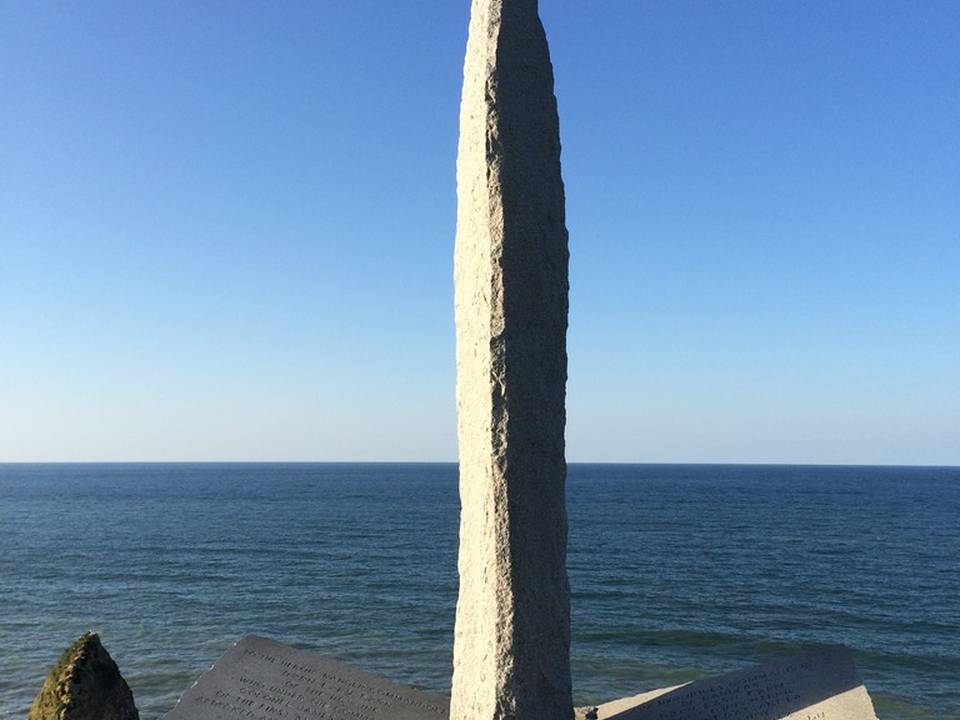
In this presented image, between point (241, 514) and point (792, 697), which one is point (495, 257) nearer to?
point (792, 697)

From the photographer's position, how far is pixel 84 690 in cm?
537

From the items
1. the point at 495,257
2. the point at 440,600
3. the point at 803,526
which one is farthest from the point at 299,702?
the point at 803,526

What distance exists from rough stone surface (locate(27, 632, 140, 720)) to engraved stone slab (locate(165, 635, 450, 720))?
647 millimetres

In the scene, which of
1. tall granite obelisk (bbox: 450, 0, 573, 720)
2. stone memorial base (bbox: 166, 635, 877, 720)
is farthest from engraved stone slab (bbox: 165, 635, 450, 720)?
tall granite obelisk (bbox: 450, 0, 573, 720)

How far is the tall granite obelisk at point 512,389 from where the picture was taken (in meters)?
5.57

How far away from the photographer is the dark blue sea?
1318 centimetres

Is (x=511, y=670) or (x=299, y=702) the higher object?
(x=511, y=670)

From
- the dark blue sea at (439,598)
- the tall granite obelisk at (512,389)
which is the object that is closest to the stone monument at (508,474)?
the tall granite obelisk at (512,389)

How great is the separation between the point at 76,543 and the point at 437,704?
32076 millimetres

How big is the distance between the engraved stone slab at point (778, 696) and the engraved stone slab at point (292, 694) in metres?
1.77

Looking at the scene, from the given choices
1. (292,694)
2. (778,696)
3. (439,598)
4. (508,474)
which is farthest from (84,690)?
(439,598)

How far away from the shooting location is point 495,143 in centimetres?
590

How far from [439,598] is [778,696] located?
13431mm

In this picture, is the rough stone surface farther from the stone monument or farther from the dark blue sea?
the dark blue sea
